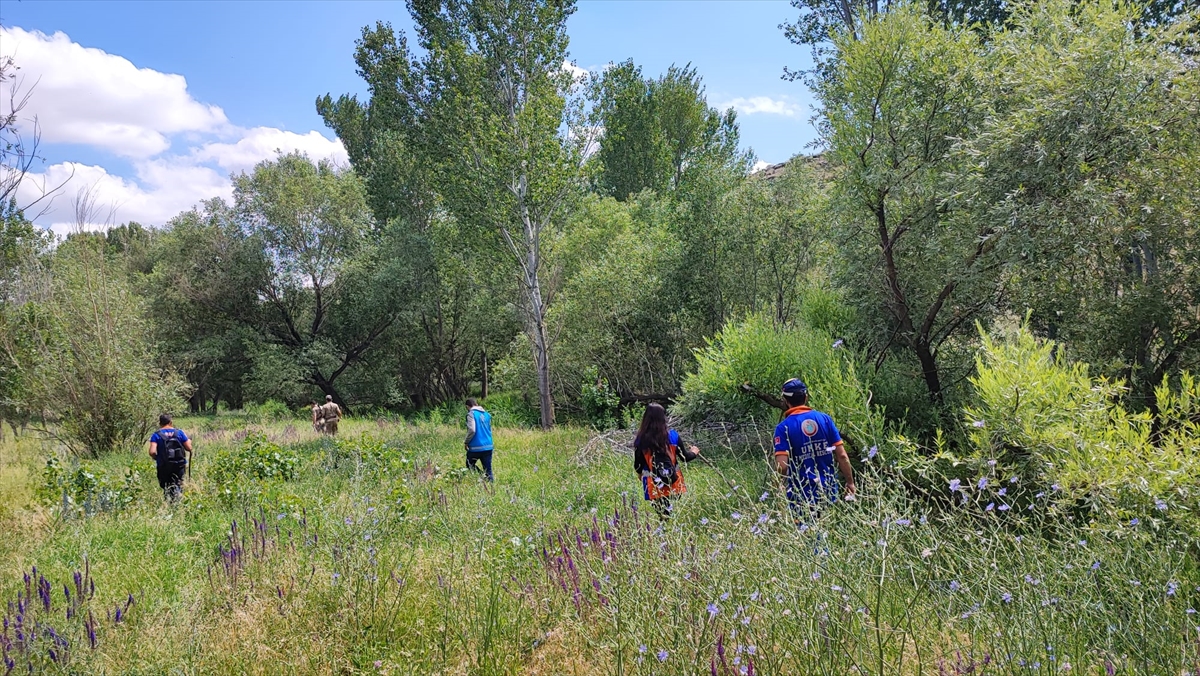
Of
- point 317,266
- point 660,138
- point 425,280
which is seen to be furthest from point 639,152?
point 317,266

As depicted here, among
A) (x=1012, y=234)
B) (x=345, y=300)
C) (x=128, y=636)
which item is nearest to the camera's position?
(x=128, y=636)

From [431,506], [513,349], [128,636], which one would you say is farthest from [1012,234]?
[513,349]

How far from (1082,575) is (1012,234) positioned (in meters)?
5.63

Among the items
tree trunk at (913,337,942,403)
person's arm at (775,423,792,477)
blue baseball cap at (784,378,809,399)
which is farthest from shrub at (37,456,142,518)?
tree trunk at (913,337,942,403)

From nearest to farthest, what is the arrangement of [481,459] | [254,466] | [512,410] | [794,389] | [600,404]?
[794,389]
[254,466]
[481,459]
[600,404]
[512,410]

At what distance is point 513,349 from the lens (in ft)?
71.3

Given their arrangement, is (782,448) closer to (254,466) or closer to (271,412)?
(254,466)

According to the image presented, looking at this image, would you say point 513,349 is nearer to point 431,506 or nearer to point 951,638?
point 431,506

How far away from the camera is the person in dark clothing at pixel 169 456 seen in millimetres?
8070

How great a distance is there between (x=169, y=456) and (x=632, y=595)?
7.95 meters

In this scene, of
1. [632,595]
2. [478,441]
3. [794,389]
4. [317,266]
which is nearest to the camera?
[632,595]

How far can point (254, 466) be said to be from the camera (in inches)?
351

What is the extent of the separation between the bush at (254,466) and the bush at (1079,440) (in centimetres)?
862

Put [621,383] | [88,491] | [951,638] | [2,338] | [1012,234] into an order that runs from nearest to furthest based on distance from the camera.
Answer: [951,638] → [1012,234] → [88,491] → [2,338] → [621,383]
